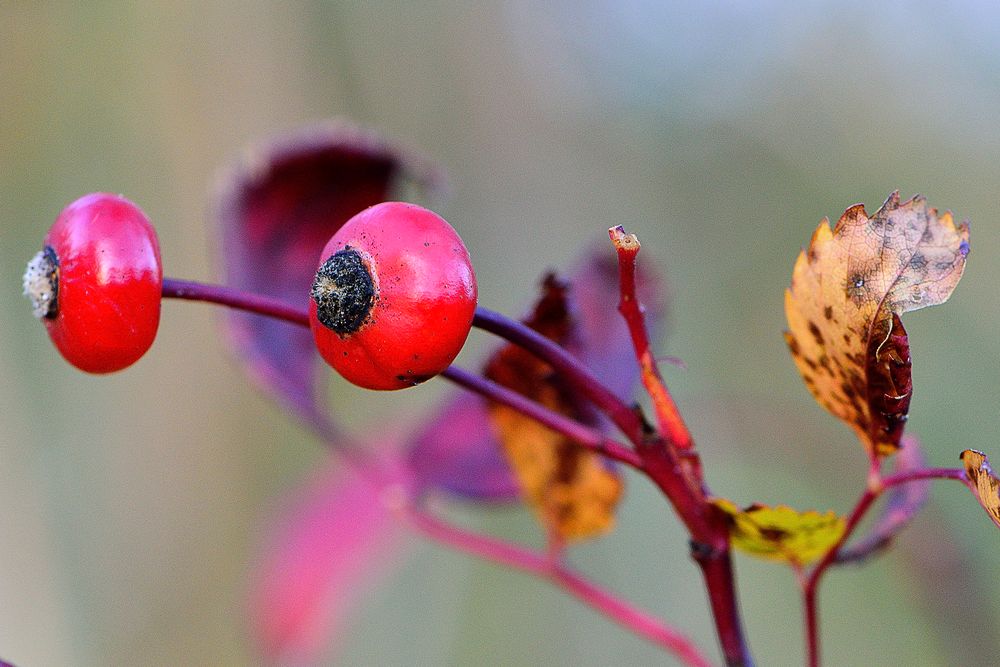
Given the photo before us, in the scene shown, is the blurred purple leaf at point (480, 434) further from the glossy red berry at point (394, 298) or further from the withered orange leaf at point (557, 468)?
the glossy red berry at point (394, 298)

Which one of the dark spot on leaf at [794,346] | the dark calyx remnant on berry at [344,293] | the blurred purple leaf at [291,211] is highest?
the blurred purple leaf at [291,211]

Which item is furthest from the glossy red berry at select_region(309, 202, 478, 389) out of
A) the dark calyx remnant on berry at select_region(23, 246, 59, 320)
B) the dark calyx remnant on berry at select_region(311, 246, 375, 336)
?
the dark calyx remnant on berry at select_region(23, 246, 59, 320)

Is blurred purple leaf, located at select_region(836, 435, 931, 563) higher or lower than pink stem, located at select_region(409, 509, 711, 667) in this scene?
higher

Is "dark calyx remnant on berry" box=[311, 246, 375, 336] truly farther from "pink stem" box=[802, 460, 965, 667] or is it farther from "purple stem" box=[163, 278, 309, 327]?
"pink stem" box=[802, 460, 965, 667]

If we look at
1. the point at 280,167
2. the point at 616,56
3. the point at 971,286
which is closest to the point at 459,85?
the point at 616,56

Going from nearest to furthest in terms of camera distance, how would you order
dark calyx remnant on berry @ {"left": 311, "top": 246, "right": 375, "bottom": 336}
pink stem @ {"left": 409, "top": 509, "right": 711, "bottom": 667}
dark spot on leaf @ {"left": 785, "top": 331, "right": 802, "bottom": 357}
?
dark calyx remnant on berry @ {"left": 311, "top": 246, "right": 375, "bottom": 336} → dark spot on leaf @ {"left": 785, "top": 331, "right": 802, "bottom": 357} → pink stem @ {"left": 409, "top": 509, "right": 711, "bottom": 667}

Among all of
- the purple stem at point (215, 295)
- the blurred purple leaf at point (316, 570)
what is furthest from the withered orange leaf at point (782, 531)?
the blurred purple leaf at point (316, 570)

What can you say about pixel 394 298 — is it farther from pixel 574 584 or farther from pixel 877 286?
pixel 574 584

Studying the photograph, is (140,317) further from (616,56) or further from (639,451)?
(616,56)
